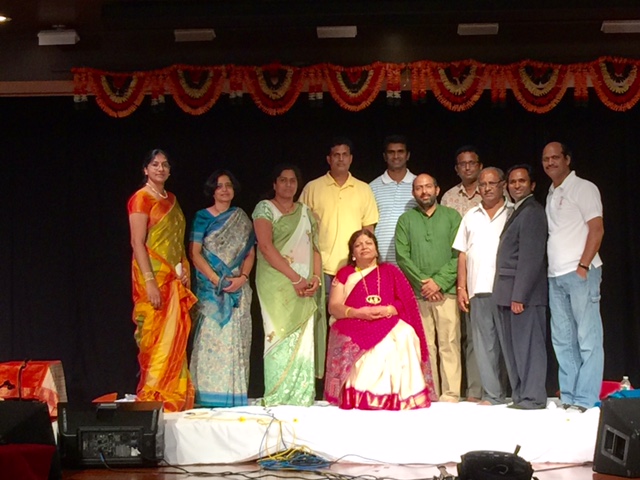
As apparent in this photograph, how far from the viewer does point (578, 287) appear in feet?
20.4

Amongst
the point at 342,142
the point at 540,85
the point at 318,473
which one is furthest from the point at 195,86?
the point at 318,473

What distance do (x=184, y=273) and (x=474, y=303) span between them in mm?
1907

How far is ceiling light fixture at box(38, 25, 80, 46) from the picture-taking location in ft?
22.1

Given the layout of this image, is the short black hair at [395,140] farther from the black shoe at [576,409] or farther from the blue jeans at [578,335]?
the black shoe at [576,409]

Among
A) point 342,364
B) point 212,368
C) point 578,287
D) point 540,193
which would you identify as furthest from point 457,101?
point 212,368

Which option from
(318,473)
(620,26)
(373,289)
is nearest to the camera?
(318,473)

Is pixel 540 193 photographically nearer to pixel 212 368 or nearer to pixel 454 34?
pixel 454 34

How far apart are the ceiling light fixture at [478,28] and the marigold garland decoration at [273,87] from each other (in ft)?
3.77

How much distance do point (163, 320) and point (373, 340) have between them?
134 centimetres

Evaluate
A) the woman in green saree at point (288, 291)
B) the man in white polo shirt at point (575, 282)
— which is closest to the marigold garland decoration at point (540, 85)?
the man in white polo shirt at point (575, 282)

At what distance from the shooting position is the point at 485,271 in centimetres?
643

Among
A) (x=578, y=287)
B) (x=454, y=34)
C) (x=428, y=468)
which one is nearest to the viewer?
(x=428, y=468)

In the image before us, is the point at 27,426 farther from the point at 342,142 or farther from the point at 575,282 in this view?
the point at 575,282

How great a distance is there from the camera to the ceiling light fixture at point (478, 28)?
649cm
